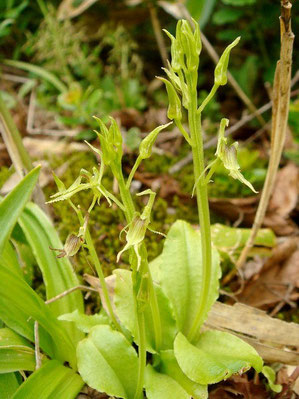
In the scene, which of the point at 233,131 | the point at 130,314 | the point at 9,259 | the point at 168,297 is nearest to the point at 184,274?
the point at 168,297

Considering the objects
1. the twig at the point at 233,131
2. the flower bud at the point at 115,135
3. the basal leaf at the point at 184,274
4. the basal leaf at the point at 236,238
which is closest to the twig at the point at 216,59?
the twig at the point at 233,131

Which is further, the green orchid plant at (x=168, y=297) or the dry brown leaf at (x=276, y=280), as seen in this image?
the dry brown leaf at (x=276, y=280)

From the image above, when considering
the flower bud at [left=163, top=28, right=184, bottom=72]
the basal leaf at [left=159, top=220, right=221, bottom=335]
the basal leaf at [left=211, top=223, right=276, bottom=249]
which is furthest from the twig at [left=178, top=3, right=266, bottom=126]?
the flower bud at [left=163, top=28, right=184, bottom=72]

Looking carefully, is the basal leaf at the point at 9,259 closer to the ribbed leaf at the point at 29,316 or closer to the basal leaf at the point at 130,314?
the ribbed leaf at the point at 29,316

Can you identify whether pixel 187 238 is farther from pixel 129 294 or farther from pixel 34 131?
pixel 34 131

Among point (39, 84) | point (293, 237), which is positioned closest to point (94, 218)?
point (293, 237)

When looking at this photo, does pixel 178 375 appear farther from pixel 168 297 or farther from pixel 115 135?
pixel 115 135

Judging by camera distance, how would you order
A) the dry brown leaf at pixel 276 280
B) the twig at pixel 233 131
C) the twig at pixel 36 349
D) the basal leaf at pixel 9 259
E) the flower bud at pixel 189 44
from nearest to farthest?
the flower bud at pixel 189 44 → the twig at pixel 36 349 → the basal leaf at pixel 9 259 → the dry brown leaf at pixel 276 280 → the twig at pixel 233 131
